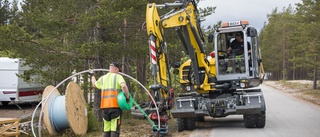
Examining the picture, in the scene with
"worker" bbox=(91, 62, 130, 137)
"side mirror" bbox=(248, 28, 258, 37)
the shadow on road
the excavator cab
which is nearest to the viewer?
"worker" bbox=(91, 62, 130, 137)

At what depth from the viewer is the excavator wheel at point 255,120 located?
11.8m

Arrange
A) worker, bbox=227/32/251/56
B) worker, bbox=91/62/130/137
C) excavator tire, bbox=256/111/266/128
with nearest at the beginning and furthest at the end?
1. worker, bbox=91/62/130/137
2. excavator tire, bbox=256/111/266/128
3. worker, bbox=227/32/251/56

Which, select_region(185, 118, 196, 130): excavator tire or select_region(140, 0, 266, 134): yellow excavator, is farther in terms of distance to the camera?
select_region(185, 118, 196, 130): excavator tire

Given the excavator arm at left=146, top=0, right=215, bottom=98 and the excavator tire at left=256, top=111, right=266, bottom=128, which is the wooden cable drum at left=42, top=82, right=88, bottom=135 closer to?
the excavator arm at left=146, top=0, right=215, bottom=98

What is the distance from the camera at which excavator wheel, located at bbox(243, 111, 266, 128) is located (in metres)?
11.8

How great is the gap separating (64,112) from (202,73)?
4.77 meters

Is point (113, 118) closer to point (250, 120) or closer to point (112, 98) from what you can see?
point (112, 98)

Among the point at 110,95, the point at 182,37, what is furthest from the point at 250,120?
the point at 110,95

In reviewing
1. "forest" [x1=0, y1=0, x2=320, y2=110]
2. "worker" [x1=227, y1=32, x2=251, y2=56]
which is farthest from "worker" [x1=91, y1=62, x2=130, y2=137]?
"worker" [x1=227, y1=32, x2=251, y2=56]

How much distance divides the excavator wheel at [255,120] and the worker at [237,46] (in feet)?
7.10

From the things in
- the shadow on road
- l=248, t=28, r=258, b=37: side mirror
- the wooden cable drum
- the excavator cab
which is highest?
l=248, t=28, r=258, b=37: side mirror

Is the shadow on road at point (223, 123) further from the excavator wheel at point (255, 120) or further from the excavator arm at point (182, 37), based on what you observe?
the excavator arm at point (182, 37)

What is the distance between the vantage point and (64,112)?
10.6 metres

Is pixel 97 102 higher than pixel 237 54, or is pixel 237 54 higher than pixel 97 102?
pixel 237 54
